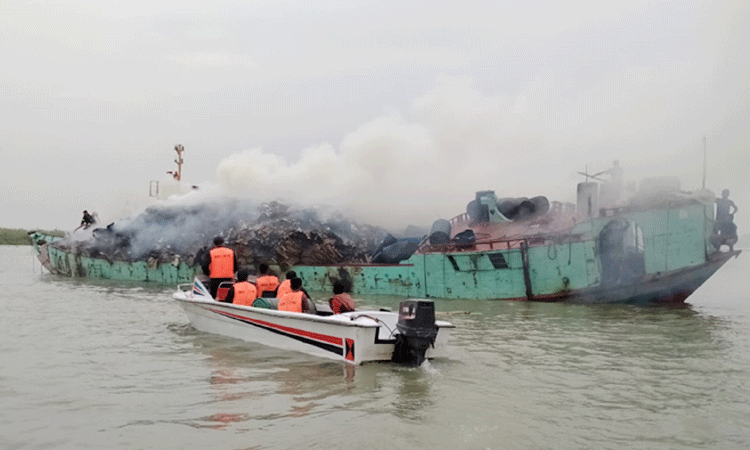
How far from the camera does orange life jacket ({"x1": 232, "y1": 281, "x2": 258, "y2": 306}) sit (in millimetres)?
12711

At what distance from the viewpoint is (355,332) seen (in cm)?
993

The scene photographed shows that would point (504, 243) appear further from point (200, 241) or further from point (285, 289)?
point (200, 241)

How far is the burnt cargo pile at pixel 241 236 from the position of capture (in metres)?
27.8

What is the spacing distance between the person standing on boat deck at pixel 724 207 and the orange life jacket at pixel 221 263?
16.2 m

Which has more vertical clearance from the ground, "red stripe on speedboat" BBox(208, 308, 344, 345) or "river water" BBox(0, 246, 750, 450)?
"red stripe on speedboat" BBox(208, 308, 344, 345)

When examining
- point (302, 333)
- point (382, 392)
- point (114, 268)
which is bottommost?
point (382, 392)

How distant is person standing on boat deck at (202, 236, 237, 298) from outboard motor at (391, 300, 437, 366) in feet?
18.3

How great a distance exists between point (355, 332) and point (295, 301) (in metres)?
1.80

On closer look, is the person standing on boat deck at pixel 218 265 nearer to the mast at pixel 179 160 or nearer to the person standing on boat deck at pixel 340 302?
the person standing on boat deck at pixel 340 302

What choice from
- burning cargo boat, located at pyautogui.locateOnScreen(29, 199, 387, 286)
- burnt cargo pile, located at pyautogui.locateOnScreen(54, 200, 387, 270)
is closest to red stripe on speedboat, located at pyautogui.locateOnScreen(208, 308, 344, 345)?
burnt cargo pile, located at pyautogui.locateOnScreen(54, 200, 387, 270)

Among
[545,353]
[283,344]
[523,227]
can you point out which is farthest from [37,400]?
[523,227]

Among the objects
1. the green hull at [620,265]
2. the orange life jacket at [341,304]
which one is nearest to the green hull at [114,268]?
the green hull at [620,265]

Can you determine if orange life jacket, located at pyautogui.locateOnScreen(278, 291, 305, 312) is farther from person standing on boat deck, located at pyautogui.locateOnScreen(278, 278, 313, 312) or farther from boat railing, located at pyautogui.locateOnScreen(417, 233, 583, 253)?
boat railing, located at pyautogui.locateOnScreen(417, 233, 583, 253)

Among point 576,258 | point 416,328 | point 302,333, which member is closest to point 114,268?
point 576,258
